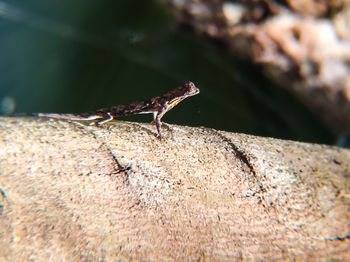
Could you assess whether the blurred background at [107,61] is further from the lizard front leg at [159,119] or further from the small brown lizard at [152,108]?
the lizard front leg at [159,119]

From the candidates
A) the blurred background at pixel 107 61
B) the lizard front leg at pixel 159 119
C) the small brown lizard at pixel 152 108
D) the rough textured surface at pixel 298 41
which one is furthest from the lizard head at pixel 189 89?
the rough textured surface at pixel 298 41

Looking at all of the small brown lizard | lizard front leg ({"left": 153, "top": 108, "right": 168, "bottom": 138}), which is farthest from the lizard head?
lizard front leg ({"left": 153, "top": 108, "right": 168, "bottom": 138})

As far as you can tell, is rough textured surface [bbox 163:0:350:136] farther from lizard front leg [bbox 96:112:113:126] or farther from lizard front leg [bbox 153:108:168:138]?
lizard front leg [bbox 96:112:113:126]

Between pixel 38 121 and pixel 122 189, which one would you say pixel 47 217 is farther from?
pixel 38 121

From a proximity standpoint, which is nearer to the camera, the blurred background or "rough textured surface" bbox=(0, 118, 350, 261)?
"rough textured surface" bbox=(0, 118, 350, 261)

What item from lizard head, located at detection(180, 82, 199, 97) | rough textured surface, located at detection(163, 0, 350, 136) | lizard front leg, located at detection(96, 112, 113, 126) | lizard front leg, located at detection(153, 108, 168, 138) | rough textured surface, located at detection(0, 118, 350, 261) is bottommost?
rough textured surface, located at detection(0, 118, 350, 261)

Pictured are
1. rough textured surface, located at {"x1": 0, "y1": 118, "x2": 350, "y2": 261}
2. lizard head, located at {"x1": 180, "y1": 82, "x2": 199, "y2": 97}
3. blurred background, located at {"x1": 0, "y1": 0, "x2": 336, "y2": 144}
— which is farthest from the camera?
blurred background, located at {"x1": 0, "y1": 0, "x2": 336, "y2": 144}
